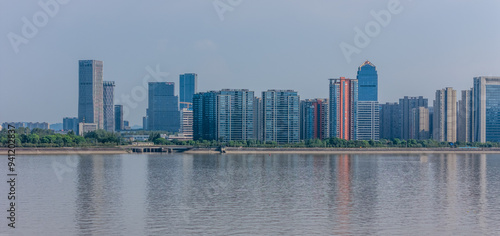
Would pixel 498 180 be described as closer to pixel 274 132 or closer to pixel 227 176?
pixel 227 176

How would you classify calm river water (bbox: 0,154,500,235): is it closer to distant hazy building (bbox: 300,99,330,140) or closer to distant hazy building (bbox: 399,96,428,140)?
distant hazy building (bbox: 300,99,330,140)

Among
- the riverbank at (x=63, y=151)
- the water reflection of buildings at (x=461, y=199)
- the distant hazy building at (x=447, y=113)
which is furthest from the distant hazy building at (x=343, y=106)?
the water reflection of buildings at (x=461, y=199)

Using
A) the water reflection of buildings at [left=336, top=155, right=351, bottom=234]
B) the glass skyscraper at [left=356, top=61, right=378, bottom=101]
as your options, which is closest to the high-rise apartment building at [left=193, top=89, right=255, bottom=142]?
the glass skyscraper at [left=356, top=61, right=378, bottom=101]

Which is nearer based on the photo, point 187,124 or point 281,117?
point 281,117

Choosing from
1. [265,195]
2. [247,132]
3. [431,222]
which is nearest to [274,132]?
[247,132]

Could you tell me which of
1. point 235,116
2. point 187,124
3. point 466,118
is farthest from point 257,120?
point 187,124

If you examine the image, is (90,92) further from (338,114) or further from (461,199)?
(461,199)
